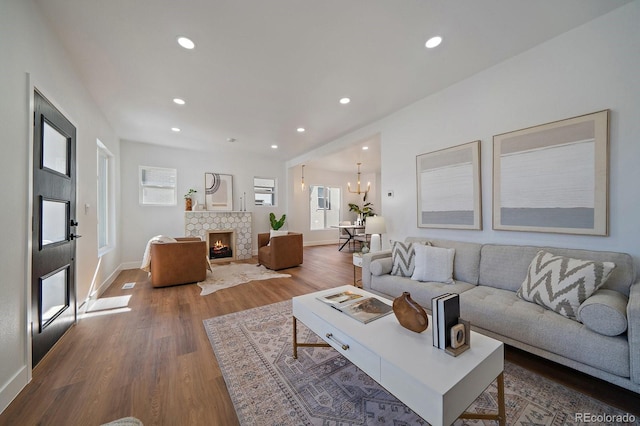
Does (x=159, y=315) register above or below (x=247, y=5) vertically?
below

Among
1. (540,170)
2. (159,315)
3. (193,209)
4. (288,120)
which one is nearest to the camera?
(540,170)

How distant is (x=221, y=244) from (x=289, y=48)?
4.99m

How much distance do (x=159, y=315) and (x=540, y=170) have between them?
4.36m

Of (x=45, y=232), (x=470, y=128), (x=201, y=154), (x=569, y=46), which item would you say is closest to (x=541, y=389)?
(x=470, y=128)

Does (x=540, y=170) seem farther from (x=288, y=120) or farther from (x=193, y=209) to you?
(x=193, y=209)

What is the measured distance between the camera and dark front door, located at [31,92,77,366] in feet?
5.84

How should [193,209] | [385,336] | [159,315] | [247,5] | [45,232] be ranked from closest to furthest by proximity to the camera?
[385,336]
[247,5]
[45,232]
[159,315]
[193,209]

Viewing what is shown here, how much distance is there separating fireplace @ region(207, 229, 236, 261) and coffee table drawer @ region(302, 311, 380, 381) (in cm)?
477

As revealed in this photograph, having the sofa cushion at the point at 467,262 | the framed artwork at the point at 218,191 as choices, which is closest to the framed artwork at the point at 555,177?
the sofa cushion at the point at 467,262

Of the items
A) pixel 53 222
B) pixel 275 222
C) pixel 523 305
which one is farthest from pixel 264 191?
pixel 523 305

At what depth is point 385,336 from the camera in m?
1.33

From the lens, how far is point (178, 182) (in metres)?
5.58

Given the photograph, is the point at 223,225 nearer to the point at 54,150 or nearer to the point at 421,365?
the point at 54,150

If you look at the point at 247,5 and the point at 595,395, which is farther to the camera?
the point at 247,5
